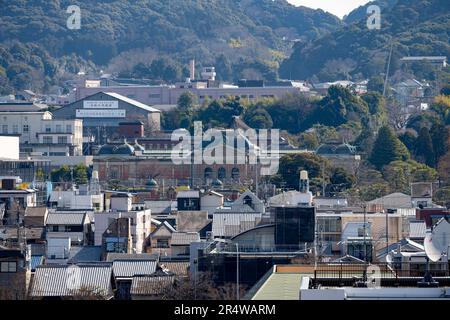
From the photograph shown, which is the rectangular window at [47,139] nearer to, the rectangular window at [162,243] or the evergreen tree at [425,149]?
the evergreen tree at [425,149]

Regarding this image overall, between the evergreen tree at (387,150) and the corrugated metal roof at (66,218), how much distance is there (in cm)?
3019

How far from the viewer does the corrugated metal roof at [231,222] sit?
117ft

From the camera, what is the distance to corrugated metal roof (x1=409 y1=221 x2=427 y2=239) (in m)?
35.4

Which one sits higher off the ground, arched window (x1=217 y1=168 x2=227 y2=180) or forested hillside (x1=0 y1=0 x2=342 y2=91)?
forested hillside (x1=0 y1=0 x2=342 y2=91)

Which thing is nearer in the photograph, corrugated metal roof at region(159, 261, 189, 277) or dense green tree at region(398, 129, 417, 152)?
corrugated metal roof at region(159, 261, 189, 277)

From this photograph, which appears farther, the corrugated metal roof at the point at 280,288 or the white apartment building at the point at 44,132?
the white apartment building at the point at 44,132

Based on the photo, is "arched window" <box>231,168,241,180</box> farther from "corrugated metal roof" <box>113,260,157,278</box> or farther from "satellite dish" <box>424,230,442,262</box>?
"satellite dish" <box>424,230,442,262</box>

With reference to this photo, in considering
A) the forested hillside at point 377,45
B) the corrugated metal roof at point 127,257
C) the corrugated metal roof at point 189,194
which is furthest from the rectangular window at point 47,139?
the corrugated metal roof at point 127,257

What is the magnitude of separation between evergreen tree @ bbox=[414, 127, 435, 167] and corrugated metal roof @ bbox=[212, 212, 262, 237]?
32.1 metres

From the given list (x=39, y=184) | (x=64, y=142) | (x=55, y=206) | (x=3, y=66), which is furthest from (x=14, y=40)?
(x=55, y=206)

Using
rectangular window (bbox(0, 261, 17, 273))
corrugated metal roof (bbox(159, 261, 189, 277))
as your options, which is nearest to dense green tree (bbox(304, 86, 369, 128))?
corrugated metal roof (bbox(159, 261, 189, 277))
